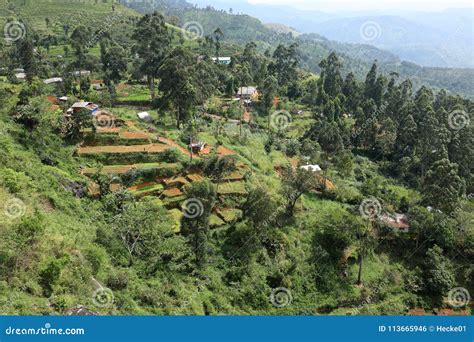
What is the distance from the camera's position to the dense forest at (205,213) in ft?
67.2

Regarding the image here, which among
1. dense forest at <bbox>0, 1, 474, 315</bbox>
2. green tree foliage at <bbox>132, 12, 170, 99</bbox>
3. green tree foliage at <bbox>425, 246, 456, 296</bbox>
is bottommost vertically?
green tree foliage at <bbox>425, 246, 456, 296</bbox>

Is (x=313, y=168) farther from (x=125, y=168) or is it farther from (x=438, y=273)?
(x=125, y=168)

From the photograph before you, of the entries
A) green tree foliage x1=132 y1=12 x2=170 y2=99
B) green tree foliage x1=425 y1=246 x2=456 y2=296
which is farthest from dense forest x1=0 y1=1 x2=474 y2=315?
green tree foliage x1=132 y1=12 x2=170 y2=99

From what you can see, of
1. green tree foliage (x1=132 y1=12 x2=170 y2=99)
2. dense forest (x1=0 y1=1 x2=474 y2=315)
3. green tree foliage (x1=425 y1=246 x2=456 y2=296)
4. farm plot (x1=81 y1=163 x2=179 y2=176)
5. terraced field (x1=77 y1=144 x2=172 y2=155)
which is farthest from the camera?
green tree foliage (x1=132 y1=12 x2=170 y2=99)

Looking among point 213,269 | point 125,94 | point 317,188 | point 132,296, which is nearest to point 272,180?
point 317,188

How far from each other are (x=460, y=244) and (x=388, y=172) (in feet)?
66.8

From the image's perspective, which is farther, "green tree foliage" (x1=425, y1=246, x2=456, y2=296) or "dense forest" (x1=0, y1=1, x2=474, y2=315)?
"green tree foliage" (x1=425, y1=246, x2=456, y2=296)

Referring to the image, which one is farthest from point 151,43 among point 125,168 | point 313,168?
point 313,168

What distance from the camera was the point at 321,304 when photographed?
26109mm

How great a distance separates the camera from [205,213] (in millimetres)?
25734

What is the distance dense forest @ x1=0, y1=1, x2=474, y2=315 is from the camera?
20.5 metres

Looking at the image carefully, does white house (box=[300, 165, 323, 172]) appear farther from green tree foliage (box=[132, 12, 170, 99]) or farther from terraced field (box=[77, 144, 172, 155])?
green tree foliage (box=[132, 12, 170, 99])

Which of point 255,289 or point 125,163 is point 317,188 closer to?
point 255,289

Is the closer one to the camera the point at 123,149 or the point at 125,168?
the point at 125,168
